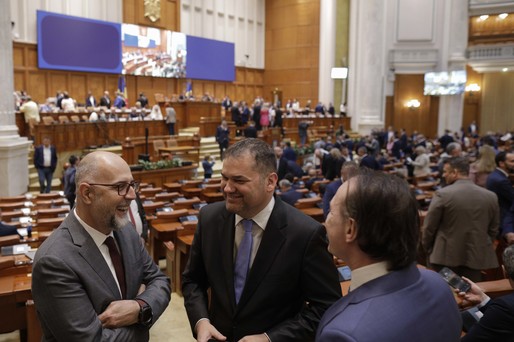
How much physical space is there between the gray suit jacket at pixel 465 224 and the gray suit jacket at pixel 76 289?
285 cm

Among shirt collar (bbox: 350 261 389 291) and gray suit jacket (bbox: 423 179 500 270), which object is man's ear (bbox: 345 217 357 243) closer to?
shirt collar (bbox: 350 261 389 291)

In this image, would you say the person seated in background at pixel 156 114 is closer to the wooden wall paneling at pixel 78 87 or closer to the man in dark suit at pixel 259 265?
the wooden wall paneling at pixel 78 87

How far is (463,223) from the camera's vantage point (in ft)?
13.3

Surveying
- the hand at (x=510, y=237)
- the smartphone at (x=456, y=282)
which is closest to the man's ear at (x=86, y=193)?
the smartphone at (x=456, y=282)

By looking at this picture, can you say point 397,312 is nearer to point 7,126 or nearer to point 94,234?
point 94,234

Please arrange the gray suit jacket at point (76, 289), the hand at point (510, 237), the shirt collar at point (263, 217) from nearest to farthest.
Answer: the gray suit jacket at point (76, 289) → the shirt collar at point (263, 217) → the hand at point (510, 237)

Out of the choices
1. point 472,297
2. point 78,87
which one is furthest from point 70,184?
point 78,87

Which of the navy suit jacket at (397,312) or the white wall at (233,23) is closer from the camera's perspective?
the navy suit jacket at (397,312)

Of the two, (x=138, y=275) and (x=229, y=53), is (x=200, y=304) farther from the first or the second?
(x=229, y=53)

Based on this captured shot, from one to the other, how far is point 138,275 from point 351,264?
3.73 ft

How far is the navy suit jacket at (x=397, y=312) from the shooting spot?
121cm

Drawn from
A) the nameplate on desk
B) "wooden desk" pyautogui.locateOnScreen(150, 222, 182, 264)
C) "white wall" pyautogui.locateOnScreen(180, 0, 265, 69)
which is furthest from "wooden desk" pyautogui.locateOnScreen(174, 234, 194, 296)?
"white wall" pyautogui.locateOnScreen(180, 0, 265, 69)

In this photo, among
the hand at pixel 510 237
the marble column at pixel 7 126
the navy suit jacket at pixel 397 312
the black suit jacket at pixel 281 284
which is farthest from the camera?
the marble column at pixel 7 126

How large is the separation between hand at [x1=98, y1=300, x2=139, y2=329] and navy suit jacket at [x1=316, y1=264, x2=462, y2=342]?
0.96 meters
